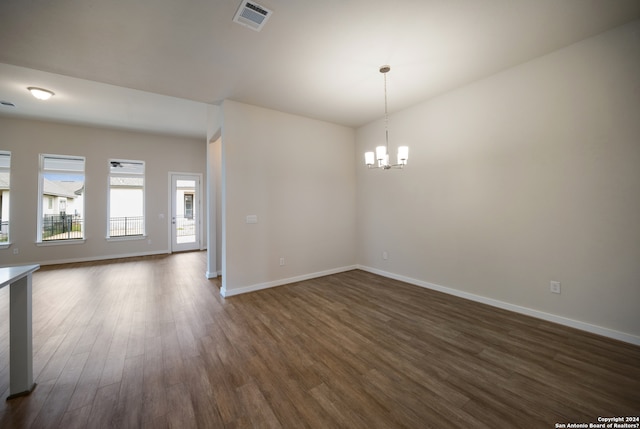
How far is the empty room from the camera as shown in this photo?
1.74m

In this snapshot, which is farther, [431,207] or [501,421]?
[431,207]

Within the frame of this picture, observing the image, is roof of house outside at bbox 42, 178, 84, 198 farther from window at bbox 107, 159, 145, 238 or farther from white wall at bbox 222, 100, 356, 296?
white wall at bbox 222, 100, 356, 296

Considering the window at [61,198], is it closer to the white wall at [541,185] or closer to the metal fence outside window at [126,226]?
the metal fence outside window at [126,226]

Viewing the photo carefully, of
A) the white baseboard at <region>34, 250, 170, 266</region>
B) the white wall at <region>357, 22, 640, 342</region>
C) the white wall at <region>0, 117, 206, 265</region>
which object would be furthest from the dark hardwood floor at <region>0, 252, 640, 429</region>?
the white wall at <region>0, 117, 206, 265</region>

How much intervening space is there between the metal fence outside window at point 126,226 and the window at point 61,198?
60 cm

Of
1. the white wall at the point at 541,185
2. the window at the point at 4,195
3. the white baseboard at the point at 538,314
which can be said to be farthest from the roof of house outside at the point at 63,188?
the white baseboard at the point at 538,314

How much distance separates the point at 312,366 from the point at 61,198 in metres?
7.78

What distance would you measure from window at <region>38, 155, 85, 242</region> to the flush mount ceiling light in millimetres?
2366

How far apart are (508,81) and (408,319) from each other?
3.28 m

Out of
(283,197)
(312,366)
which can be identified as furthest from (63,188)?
(312,366)

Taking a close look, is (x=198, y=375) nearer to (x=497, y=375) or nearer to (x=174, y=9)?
(x=497, y=375)

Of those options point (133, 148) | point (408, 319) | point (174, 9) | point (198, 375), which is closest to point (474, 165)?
point (408, 319)

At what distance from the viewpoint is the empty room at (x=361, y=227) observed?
5.72 feet

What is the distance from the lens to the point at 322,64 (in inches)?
113
